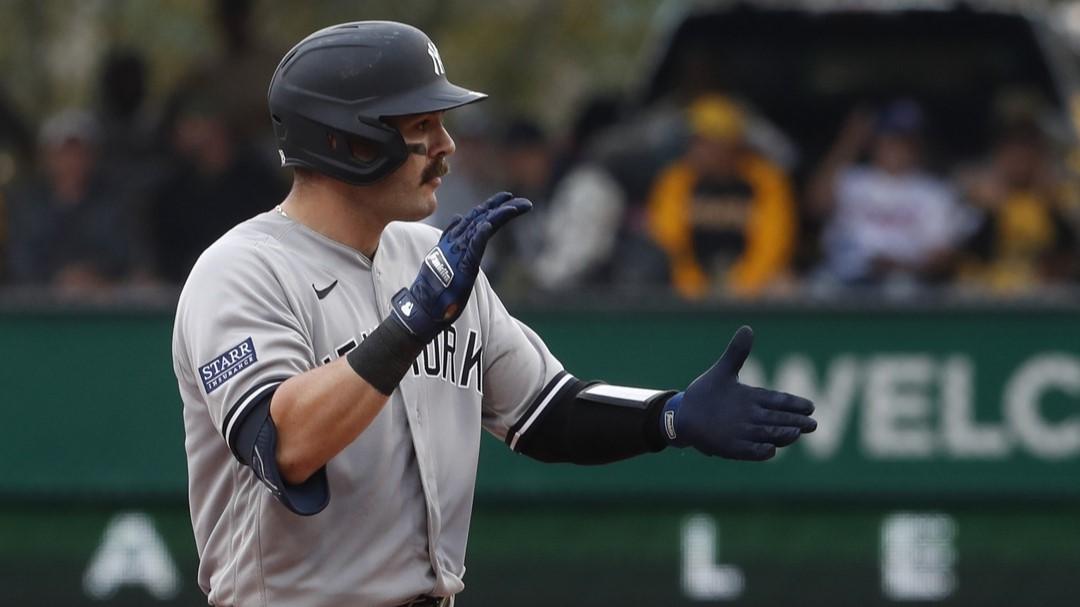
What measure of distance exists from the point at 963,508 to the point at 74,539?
3.41 meters

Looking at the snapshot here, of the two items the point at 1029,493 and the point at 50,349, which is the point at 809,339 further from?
the point at 50,349

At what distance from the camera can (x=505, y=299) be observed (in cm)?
754

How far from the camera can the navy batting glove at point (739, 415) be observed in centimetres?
367

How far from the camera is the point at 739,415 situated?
3.69m

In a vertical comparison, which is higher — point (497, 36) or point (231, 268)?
point (231, 268)

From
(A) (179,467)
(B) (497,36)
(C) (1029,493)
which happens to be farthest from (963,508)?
(B) (497,36)

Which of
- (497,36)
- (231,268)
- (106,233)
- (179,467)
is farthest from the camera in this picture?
(497,36)

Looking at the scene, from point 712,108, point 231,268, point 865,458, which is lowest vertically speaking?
point 865,458

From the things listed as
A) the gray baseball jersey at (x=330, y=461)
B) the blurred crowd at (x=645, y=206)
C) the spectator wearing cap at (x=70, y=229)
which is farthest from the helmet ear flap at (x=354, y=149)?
the spectator wearing cap at (x=70, y=229)

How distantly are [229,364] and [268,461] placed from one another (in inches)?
8.1

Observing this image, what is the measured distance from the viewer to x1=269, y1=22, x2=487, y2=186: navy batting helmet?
361cm

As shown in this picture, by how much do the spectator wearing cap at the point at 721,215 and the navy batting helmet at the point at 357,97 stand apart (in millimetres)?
4636

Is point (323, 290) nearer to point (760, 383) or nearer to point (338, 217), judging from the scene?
point (338, 217)

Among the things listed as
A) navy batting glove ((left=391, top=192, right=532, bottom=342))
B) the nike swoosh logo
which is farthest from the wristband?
the nike swoosh logo
